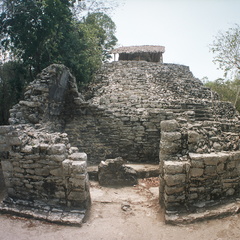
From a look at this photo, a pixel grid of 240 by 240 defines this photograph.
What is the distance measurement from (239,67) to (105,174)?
12717mm

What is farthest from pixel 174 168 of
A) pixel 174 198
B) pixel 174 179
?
pixel 174 198

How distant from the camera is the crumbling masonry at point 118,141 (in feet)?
12.5

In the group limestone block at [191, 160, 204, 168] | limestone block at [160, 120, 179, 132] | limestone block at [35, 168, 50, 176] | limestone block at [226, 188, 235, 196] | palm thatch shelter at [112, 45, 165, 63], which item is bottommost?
limestone block at [226, 188, 235, 196]

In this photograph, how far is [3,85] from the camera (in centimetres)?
993

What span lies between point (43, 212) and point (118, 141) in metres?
4.20

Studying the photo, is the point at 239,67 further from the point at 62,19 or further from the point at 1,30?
→ the point at 1,30

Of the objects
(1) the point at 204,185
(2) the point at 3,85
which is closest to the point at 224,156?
(1) the point at 204,185

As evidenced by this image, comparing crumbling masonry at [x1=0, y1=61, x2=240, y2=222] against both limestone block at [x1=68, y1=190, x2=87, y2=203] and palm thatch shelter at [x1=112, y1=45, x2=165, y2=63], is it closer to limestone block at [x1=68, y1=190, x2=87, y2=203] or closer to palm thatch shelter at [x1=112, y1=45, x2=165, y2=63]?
limestone block at [x1=68, y1=190, x2=87, y2=203]

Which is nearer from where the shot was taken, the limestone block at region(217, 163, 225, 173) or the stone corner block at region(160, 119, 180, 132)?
the limestone block at region(217, 163, 225, 173)

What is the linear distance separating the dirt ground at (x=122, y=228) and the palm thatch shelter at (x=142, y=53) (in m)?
14.9

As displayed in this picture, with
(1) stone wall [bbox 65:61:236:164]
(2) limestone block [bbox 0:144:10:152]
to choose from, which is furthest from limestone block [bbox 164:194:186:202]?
Answer: (1) stone wall [bbox 65:61:236:164]

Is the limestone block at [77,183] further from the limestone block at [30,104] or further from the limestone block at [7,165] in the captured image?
the limestone block at [30,104]

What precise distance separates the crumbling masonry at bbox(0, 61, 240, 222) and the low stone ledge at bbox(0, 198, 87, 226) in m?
0.12

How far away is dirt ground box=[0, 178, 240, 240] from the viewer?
334 cm
